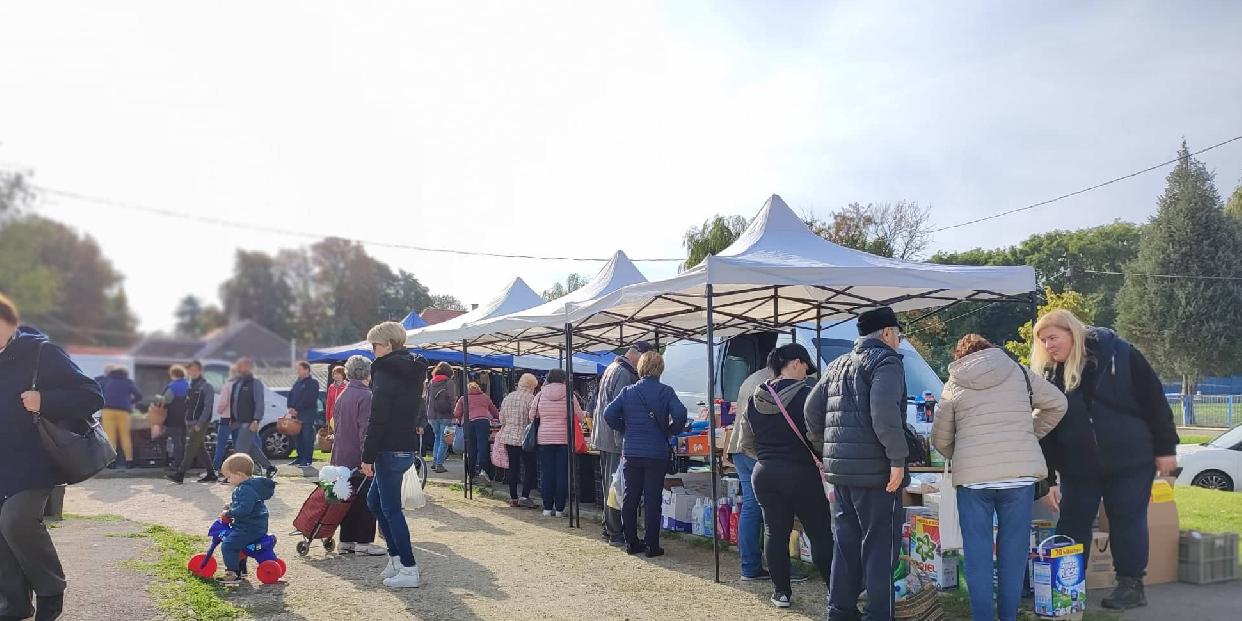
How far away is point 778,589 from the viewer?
5633 mm

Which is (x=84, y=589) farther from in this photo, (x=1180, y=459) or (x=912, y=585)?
(x=1180, y=459)

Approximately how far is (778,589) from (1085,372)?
2228 mm

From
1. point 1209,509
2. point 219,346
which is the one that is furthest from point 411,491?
point 1209,509

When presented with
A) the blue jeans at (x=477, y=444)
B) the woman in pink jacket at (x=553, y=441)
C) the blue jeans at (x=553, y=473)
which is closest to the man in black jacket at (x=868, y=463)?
the woman in pink jacket at (x=553, y=441)

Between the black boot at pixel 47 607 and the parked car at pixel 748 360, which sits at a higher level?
the parked car at pixel 748 360

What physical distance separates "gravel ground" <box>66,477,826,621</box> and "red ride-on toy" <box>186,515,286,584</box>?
0.09 metres

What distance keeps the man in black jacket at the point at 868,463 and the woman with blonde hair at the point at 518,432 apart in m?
6.08

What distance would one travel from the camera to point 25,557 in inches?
182

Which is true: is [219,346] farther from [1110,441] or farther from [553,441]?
[553,441]

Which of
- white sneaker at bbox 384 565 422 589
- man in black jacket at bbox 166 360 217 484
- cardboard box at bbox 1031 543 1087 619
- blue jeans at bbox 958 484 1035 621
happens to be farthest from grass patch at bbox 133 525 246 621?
man in black jacket at bbox 166 360 217 484

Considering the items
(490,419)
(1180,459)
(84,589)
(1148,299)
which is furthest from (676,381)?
(1148,299)

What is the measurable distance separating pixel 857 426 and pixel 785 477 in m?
0.92

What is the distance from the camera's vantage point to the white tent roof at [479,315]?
12.3m

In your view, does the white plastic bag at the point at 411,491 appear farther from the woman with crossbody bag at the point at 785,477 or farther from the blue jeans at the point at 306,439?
the blue jeans at the point at 306,439
